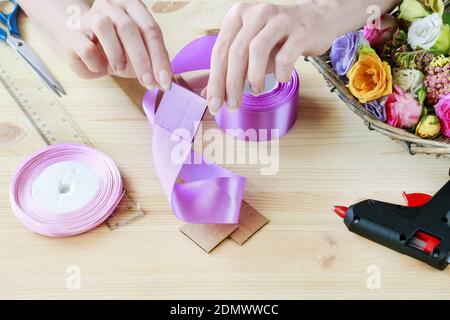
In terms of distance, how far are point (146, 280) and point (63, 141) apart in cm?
26

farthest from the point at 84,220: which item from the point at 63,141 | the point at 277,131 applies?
the point at 277,131

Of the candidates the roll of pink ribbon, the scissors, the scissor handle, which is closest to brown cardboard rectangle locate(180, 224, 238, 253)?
the roll of pink ribbon

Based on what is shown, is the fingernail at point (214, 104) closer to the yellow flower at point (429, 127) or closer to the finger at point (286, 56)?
the finger at point (286, 56)

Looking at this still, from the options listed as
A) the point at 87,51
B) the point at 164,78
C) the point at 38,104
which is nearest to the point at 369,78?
the point at 164,78

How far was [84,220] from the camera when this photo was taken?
760 millimetres

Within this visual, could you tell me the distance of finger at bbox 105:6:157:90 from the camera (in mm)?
771

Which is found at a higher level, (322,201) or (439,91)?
(439,91)

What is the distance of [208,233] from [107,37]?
0.93 feet

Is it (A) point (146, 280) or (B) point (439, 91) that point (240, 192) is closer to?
(A) point (146, 280)

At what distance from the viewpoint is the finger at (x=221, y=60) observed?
2.42 feet

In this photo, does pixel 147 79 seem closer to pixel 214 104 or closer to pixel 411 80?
pixel 214 104

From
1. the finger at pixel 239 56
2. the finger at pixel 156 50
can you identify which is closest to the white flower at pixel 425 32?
the finger at pixel 239 56

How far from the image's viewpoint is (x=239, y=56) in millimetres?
732
